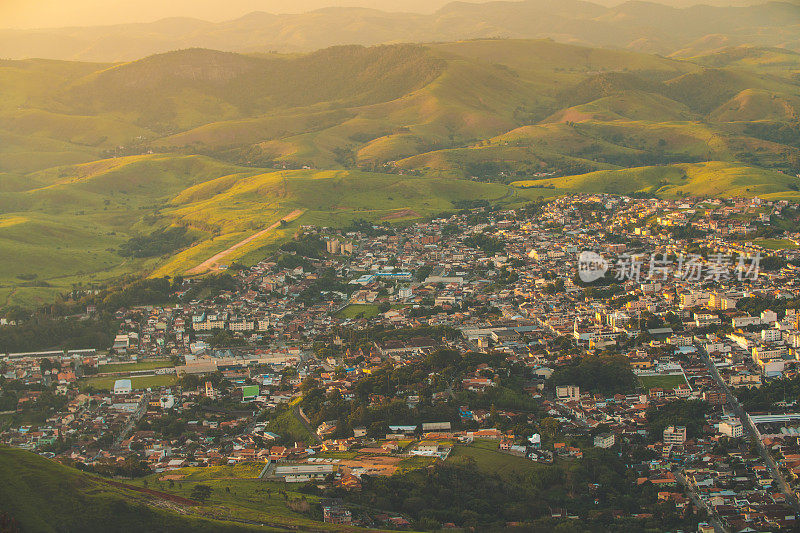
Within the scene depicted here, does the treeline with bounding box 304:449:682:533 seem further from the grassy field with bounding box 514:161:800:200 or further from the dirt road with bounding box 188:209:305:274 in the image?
the grassy field with bounding box 514:161:800:200

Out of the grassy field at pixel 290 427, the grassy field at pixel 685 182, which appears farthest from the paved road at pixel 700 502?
the grassy field at pixel 685 182

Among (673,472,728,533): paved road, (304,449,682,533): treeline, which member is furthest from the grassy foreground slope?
(673,472,728,533): paved road

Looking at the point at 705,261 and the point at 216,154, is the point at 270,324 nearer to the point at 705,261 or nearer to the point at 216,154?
the point at 705,261

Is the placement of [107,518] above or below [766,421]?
above

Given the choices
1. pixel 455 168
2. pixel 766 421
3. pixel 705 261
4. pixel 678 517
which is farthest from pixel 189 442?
pixel 455 168

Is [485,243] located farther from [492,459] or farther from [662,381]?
[492,459]

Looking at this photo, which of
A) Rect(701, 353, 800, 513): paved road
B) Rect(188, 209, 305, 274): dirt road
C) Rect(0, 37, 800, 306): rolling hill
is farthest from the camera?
Rect(0, 37, 800, 306): rolling hill
